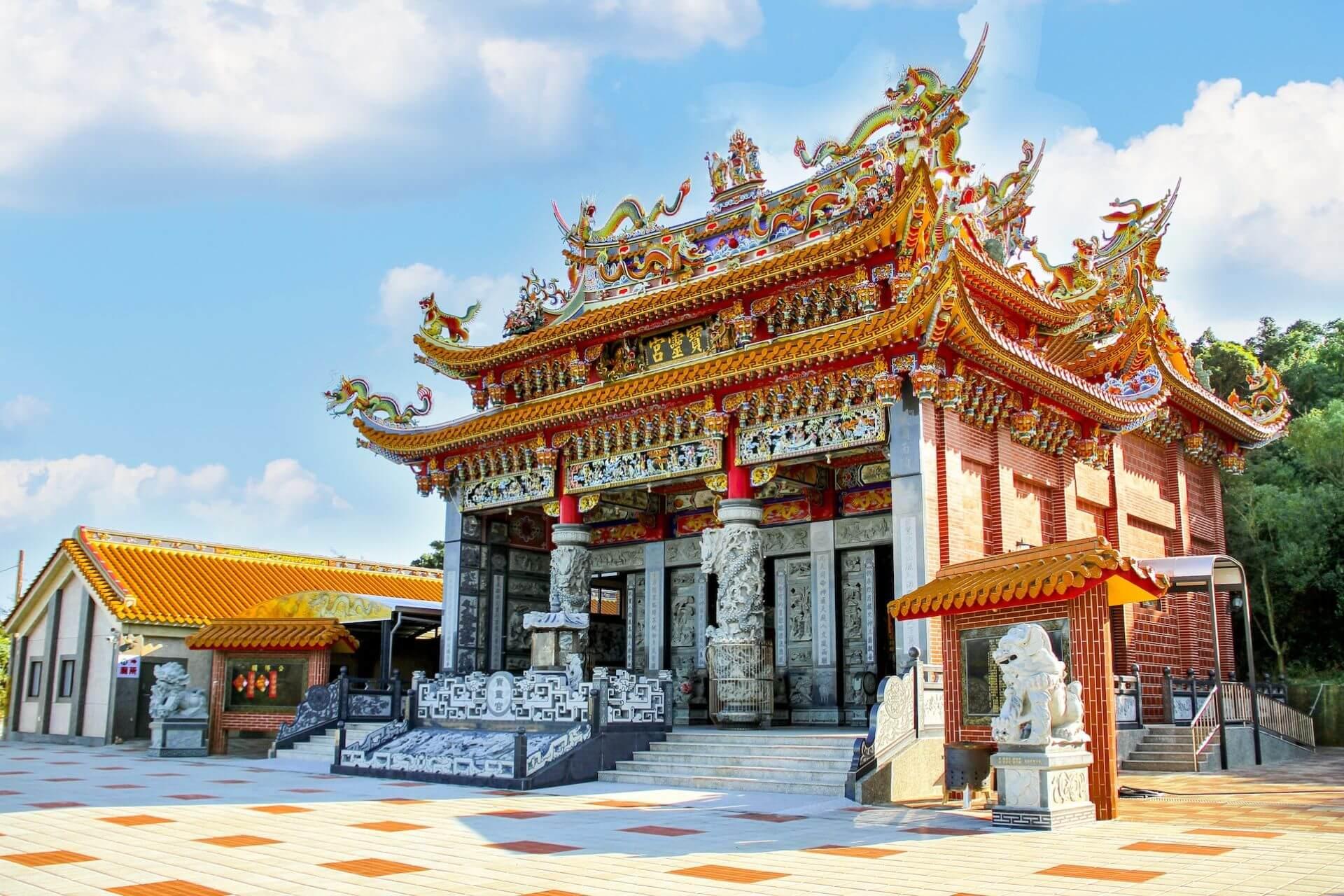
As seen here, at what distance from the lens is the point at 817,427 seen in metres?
14.9

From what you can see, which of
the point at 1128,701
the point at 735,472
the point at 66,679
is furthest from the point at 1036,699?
the point at 66,679

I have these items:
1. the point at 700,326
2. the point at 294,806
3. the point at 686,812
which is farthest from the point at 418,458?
the point at 686,812

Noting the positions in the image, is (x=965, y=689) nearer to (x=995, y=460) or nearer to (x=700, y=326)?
(x=995, y=460)

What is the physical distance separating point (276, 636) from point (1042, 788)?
1437 cm

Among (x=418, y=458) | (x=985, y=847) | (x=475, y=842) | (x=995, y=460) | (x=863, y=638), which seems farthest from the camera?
(x=418, y=458)

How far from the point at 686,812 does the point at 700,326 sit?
8.79 meters

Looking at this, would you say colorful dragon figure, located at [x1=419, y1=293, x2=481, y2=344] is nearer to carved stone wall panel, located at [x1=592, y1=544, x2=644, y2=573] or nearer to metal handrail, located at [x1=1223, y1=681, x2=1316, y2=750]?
carved stone wall panel, located at [x1=592, y1=544, x2=644, y2=573]

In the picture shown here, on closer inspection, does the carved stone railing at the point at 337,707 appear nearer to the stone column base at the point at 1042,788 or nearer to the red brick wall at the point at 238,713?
the red brick wall at the point at 238,713

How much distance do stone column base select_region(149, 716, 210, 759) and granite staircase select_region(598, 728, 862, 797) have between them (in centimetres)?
919

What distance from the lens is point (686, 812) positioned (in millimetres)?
10008

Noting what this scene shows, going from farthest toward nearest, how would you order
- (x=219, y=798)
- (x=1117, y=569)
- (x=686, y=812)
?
(x=219, y=798) < (x=686, y=812) < (x=1117, y=569)

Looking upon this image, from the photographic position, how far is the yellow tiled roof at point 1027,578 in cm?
894

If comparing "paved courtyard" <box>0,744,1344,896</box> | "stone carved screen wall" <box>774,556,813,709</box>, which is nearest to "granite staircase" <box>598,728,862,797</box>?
"paved courtyard" <box>0,744,1344,896</box>

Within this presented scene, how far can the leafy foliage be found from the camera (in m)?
20.5
